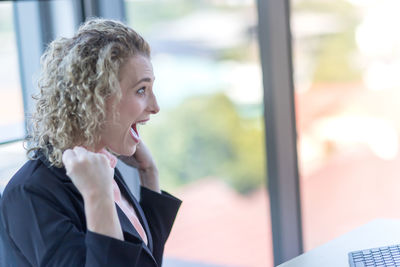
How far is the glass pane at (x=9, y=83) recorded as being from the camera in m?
2.62

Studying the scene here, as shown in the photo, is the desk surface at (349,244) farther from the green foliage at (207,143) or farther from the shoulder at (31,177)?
the green foliage at (207,143)

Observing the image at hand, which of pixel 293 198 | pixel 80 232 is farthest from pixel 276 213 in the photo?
pixel 80 232

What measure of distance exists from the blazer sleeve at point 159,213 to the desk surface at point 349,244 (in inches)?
15.2

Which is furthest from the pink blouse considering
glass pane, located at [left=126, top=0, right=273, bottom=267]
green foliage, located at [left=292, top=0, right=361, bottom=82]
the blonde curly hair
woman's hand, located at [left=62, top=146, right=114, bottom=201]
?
green foliage, located at [left=292, top=0, right=361, bottom=82]

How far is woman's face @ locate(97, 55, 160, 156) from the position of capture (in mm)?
1486

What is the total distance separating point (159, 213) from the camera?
175 centimetres

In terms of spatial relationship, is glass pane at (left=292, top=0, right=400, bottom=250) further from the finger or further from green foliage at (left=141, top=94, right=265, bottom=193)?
the finger

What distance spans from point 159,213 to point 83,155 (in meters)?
0.48

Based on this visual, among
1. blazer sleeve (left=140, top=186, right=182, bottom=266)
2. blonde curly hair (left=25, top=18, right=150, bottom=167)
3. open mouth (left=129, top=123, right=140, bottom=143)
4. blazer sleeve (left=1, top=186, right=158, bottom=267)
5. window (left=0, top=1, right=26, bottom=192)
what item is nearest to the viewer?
blazer sleeve (left=1, top=186, right=158, bottom=267)

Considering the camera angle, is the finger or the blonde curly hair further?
the blonde curly hair

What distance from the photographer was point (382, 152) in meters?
2.42

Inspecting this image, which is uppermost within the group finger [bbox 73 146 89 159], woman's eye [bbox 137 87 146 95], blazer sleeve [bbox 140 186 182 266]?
woman's eye [bbox 137 87 146 95]

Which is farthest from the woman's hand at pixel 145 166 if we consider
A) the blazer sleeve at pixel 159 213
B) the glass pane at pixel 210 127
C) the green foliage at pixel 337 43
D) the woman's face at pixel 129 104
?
the green foliage at pixel 337 43

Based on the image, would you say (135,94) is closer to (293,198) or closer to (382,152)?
(293,198)
